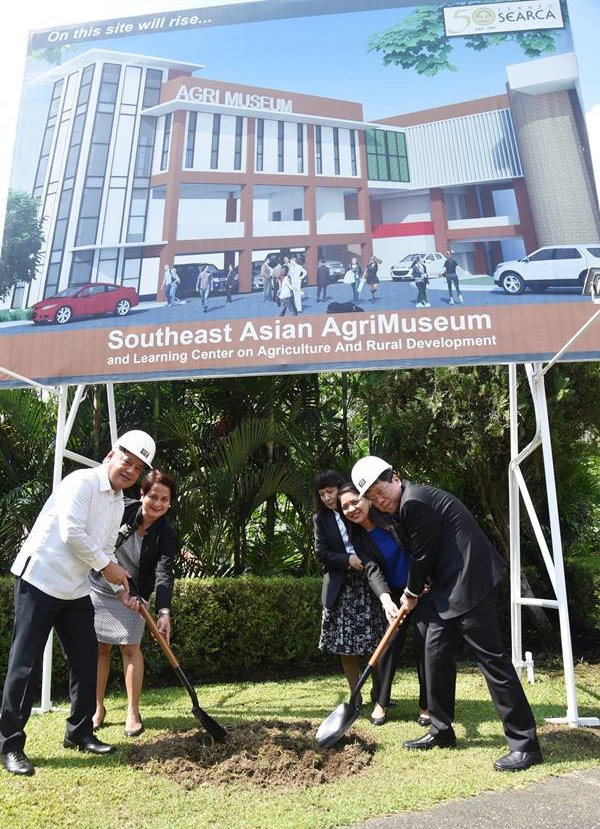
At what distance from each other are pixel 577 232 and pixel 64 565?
4.21 m

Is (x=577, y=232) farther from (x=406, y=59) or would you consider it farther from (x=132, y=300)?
(x=132, y=300)

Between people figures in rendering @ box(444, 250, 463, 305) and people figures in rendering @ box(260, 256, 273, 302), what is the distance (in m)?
1.31

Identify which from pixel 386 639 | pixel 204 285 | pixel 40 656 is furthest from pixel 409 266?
pixel 40 656

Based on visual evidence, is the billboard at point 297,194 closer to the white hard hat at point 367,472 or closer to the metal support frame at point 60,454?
the metal support frame at point 60,454

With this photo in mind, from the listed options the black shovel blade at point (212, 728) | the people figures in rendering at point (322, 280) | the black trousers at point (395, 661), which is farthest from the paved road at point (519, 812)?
the people figures in rendering at point (322, 280)

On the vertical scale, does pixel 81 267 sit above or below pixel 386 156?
below

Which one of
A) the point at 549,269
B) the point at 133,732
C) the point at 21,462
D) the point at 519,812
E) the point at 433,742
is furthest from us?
the point at 21,462

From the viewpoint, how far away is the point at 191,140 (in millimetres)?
5996

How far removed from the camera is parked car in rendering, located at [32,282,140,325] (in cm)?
548

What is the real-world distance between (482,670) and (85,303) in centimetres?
384

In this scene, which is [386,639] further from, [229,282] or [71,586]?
[229,282]

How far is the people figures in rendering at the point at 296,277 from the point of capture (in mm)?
5316

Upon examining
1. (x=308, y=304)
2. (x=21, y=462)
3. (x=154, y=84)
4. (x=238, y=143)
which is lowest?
(x=21, y=462)

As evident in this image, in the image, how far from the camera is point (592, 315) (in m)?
5.02
